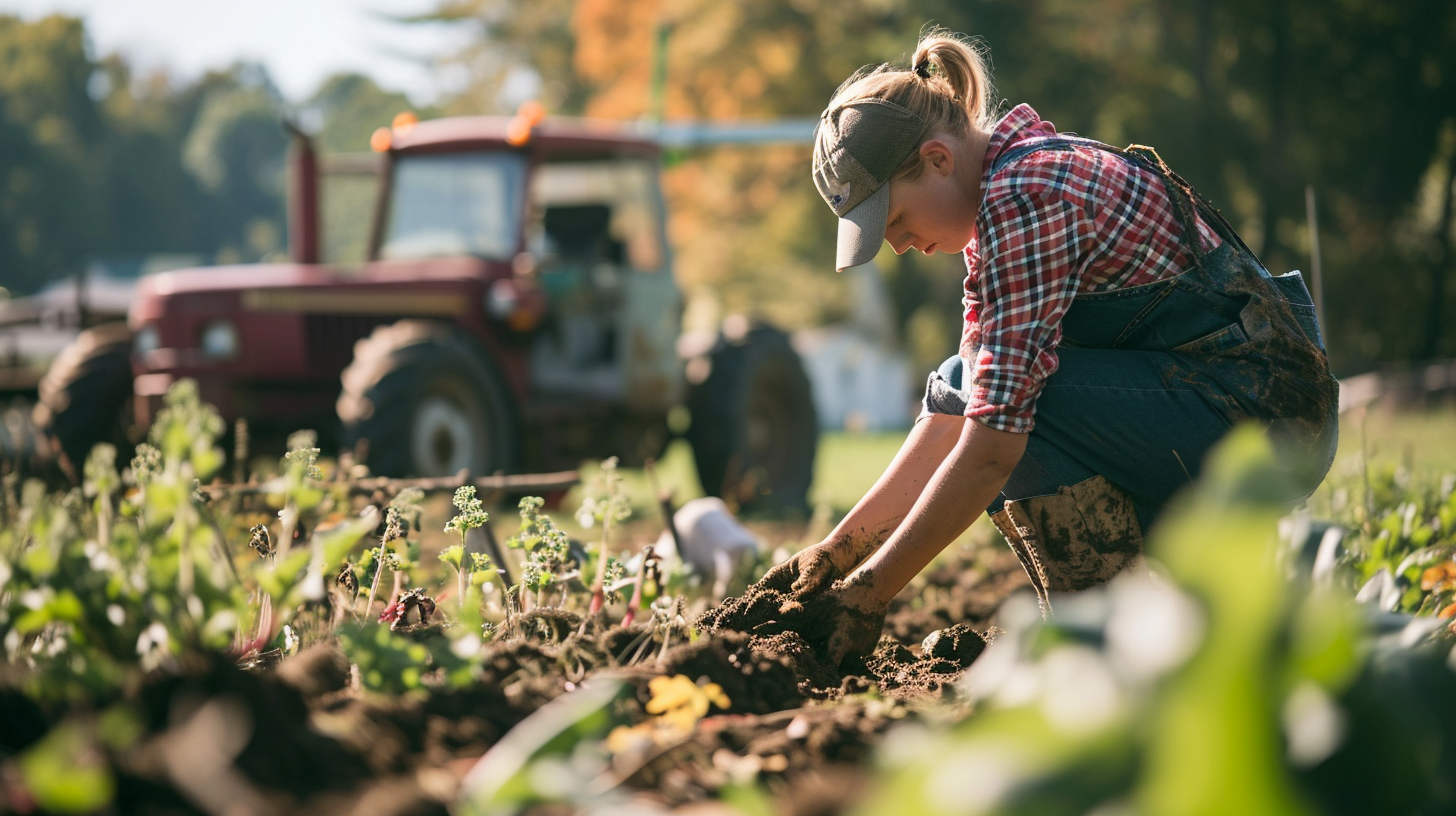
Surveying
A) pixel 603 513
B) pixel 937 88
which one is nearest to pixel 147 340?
pixel 603 513

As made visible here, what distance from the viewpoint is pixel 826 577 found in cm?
248

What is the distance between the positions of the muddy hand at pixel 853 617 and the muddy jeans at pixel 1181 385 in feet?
1.49

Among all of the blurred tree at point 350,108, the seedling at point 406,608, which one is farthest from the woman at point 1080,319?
the blurred tree at point 350,108

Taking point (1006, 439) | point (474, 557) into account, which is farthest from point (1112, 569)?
A: point (474, 557)

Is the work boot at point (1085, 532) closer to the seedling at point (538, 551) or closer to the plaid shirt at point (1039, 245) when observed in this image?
the plaid shirt at point (1039, 245)

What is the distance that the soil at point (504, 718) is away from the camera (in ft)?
3.68

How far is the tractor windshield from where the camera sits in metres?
7.44

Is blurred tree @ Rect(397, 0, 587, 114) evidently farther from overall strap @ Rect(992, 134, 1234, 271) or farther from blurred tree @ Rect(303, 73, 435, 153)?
overall strap @ Rect(992, 134, 1234, 271)

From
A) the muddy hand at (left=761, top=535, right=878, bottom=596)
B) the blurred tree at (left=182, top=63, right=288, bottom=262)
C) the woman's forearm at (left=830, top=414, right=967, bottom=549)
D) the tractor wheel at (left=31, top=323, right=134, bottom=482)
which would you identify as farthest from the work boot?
the blurred tree at (left=182, top=63, right=288, bottom=262)

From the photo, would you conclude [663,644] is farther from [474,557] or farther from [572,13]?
[572,13]

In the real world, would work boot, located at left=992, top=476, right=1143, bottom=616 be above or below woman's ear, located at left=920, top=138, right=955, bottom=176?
below

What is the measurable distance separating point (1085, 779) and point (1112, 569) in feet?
5.74

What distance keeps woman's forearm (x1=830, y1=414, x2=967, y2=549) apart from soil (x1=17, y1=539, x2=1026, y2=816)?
8.5 inches

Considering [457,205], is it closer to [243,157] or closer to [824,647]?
[824,647]
